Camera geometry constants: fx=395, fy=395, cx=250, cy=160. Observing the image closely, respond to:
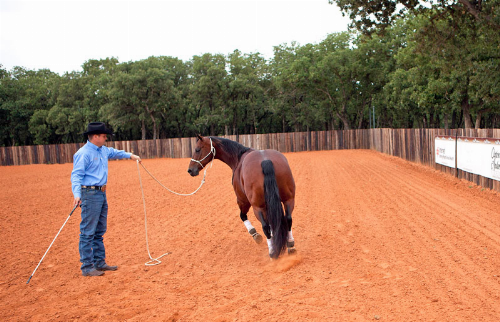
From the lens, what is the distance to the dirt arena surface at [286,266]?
13.1ft

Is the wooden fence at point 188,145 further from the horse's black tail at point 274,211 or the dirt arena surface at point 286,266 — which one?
the horse's black tail at point 274,211

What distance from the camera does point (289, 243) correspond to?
19.2 feet

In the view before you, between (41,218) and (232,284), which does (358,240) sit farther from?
(41,218)

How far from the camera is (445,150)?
47.5 ft

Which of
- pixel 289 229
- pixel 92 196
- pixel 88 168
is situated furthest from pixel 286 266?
pixel 88 168

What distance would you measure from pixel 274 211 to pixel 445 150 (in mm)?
11369

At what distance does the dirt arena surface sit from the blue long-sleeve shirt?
133cm

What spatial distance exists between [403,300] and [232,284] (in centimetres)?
200

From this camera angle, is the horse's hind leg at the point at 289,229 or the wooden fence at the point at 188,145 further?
the wooden fence at the point at 188,145

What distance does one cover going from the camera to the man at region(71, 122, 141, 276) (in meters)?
5.60

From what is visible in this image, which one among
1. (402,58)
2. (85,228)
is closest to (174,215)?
(85,228)

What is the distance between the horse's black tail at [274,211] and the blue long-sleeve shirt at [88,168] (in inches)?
90.4

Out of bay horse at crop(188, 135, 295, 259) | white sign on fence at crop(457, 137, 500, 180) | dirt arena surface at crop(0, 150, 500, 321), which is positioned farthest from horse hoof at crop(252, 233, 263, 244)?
white sign on fence at crop(457, 137, 500, 180)

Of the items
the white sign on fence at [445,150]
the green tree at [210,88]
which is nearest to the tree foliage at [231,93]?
the green tree at [210,88]
